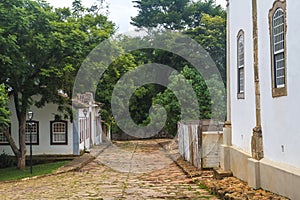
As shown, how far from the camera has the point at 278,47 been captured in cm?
939

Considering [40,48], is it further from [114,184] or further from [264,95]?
[264,95]

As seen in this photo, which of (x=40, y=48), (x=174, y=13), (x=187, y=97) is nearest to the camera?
(x=40, y=48)

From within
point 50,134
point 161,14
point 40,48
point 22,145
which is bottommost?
point 22,145

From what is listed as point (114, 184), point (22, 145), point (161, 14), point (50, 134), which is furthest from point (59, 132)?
point (161, 14)

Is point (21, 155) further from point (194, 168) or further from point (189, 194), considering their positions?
point (189, 194)

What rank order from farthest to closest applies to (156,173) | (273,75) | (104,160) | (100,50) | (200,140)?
(104,160), (100,50), (156,173), (200,140), (273,75)

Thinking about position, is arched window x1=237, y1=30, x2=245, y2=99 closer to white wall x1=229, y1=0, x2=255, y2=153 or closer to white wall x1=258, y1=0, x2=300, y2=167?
white wall x1=229, y1=0, x2=255, y2=153

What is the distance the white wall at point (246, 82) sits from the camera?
39.1 feet

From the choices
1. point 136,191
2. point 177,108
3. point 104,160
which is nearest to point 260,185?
point 136,191

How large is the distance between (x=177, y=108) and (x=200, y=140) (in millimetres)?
14093

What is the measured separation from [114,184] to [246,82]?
5489 millimetres

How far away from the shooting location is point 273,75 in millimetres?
9648

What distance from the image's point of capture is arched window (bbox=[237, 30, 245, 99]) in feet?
43.0

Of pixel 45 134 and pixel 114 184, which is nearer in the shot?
pixel 114 184
